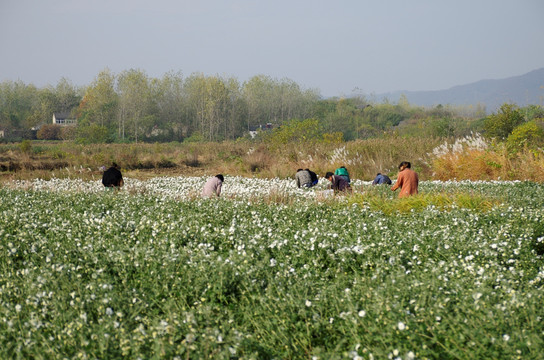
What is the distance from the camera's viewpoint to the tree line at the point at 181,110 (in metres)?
68.0

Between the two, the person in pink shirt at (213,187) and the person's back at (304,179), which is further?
the person's back at (304,179)

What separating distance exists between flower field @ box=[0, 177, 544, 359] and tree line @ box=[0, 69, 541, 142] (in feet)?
155

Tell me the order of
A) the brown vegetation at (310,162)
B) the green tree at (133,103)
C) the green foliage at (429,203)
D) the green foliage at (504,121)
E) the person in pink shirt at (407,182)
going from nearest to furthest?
the green foliage at (429,203) < the person in pink shirt at (407,182) < the brown vegetation at (310,162) < the green foliage at (504,121) < the green tree at (133,103)

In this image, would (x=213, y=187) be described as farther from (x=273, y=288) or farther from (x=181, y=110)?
(x=181, y=110)

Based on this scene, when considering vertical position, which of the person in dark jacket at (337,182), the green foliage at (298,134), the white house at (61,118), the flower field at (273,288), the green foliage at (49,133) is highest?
the white house at (61,118)

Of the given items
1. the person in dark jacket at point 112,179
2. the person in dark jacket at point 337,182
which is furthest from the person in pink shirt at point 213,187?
the person in dark jacket at point 112,179

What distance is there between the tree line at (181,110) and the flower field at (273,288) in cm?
4727

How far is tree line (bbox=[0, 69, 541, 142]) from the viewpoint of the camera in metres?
68.0

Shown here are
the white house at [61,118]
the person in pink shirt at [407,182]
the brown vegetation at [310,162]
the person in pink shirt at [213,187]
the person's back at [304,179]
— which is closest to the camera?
the person in pink shirt at [407,182]

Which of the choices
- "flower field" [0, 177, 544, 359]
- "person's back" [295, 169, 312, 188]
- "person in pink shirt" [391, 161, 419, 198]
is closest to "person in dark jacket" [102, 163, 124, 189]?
"person's back" [295, 169, 312, 188]

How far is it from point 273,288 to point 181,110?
7540cm

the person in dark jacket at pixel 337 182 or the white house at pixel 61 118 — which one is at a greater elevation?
the white house at pixel 61 118

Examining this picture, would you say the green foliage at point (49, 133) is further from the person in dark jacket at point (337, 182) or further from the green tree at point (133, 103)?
the person in dark jacket at point (337, 182)

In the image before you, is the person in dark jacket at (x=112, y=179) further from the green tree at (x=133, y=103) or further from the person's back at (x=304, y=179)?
the green tree at (x=133, y=103)
